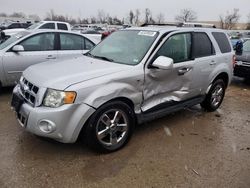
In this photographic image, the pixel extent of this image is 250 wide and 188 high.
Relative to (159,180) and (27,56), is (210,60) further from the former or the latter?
(27,56)

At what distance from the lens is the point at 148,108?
432 cm

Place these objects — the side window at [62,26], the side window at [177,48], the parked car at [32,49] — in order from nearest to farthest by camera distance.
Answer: the side window at [177,48] < the parked car at [32,49] < the side window at [62,26]

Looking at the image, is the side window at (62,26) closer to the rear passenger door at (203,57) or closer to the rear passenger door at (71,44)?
the rear passenger door at (71,44)

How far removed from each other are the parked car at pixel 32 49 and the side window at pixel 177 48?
2240mm

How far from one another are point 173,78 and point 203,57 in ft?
3.26

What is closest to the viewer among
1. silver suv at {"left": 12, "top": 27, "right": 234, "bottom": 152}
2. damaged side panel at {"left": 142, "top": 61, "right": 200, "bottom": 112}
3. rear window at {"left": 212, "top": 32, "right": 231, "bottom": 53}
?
silver suv at {"left": 12, "top": 27, "right": 234, "bottom": 152}

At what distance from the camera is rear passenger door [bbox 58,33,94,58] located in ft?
23.2

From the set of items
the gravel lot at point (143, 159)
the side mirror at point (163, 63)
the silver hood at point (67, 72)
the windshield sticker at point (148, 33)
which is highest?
the windshield sticker at point (148, 33)

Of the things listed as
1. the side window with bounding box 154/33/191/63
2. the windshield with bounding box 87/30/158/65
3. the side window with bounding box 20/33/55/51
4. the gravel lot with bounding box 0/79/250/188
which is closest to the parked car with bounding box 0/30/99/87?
the side window with bounding box 20/33/55/51

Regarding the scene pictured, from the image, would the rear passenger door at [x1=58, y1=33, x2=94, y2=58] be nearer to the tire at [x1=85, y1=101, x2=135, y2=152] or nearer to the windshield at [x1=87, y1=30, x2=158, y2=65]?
the windshield at [x1=87, y1=30, x2=158, y2=65]

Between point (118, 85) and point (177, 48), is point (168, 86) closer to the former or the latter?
point (177, 48)

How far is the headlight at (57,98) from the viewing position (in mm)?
3398

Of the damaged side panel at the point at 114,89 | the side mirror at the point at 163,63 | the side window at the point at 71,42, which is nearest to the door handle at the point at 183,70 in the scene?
the side mirror at the point at 163,63

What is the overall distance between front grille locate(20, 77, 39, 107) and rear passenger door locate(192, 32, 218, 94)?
2781mm
